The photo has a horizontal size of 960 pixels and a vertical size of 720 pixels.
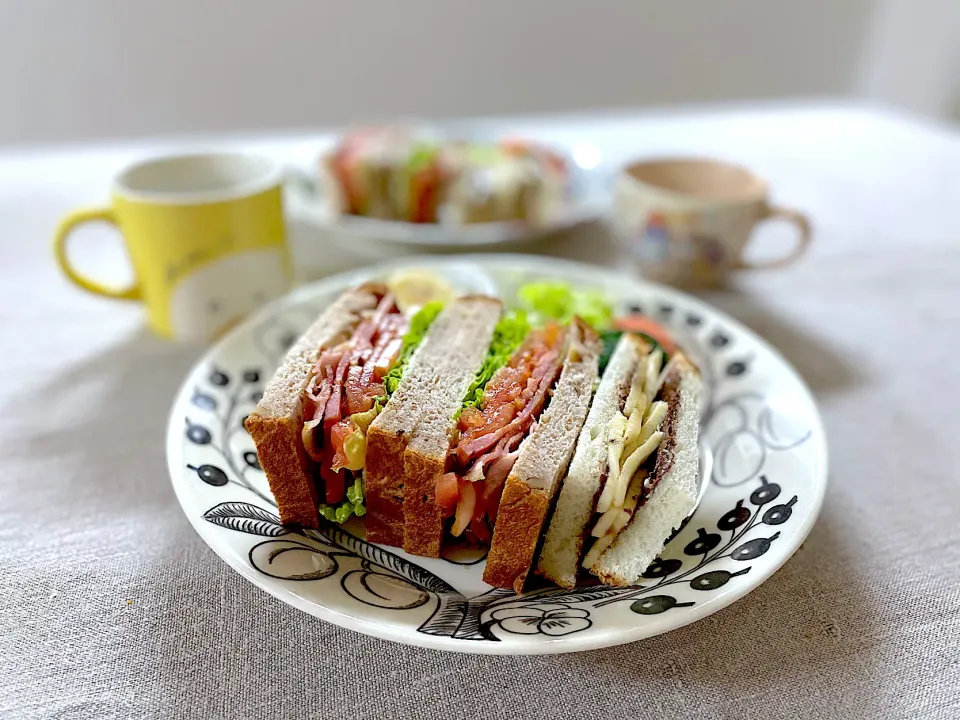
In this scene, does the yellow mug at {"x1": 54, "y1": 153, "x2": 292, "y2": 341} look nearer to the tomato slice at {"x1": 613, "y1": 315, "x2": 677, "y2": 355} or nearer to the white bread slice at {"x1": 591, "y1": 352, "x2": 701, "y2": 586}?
the tomato slice at {"x1": 613, "y1": 315, "x2": 677, "y2": 355}

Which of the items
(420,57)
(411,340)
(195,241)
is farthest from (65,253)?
(420,57)

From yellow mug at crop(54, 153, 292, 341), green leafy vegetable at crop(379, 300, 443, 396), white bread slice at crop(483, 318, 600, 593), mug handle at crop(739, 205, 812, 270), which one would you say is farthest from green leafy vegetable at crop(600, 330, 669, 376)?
yellow mug at crop(54, 153, 292, 341)

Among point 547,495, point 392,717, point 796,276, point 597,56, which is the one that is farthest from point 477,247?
point 597,56

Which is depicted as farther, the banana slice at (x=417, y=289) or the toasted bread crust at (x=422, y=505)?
the banana slice at (x=417, y=289)

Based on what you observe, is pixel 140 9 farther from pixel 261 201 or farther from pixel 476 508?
pixel 476 508

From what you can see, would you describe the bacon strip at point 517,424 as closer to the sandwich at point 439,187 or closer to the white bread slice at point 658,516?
the white bread slice at point 658,516

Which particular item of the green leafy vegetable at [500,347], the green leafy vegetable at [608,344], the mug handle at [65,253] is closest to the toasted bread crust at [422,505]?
the green leafy vegetable at [500,347]
